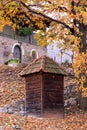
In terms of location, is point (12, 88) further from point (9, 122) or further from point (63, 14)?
point (9, 122)

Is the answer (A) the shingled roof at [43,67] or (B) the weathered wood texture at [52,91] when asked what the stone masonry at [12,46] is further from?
(B) the weathered wood texture at [52,91]

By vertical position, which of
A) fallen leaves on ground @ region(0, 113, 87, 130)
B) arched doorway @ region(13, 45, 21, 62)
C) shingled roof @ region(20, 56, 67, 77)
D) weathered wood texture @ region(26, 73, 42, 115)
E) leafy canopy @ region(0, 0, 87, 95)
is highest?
arched doorway @ region(13, 45, 21, 62)

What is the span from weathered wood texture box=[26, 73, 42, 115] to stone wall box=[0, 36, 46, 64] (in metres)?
15.4

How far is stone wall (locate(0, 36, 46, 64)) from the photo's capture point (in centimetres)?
3136

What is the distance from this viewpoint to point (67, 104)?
17.1 metres

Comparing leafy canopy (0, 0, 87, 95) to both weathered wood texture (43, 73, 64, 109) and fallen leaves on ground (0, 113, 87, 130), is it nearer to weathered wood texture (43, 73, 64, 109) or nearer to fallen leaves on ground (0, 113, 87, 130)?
weathered wood texture (43, 73, 64, 109)

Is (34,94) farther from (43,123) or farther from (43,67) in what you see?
(43,123)

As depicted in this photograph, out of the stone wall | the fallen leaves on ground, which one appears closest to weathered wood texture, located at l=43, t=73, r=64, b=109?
the fallen leaves on ground

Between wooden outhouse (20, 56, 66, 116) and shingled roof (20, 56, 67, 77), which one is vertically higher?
shingled roof (20, 56, 67, 77)

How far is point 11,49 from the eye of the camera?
108 ft

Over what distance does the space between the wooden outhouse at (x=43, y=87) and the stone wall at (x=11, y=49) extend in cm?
1560

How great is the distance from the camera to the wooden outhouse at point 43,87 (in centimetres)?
1454

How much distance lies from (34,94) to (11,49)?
18.3 m

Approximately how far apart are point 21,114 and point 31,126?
2.45 m
